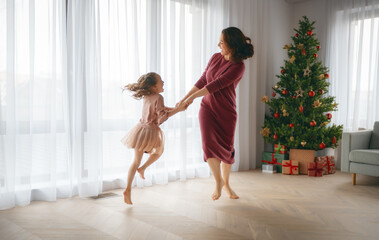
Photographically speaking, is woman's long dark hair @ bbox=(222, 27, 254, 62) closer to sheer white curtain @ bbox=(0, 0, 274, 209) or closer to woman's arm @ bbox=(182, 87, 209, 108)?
woman's arm @ bbox=(182, 87, 209, 108)

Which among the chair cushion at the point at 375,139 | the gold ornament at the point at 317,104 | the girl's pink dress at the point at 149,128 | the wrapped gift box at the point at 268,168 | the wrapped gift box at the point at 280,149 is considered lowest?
the wrapped gift box at the point at 268,168

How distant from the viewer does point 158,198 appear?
316cm

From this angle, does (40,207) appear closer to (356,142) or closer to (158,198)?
(158,198)

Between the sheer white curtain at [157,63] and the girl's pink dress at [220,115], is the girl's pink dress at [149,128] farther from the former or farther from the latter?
the sheer white curtain at [157,63]

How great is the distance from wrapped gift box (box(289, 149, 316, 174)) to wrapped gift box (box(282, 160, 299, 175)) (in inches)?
4.1

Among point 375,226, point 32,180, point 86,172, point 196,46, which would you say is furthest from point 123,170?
point 375,226

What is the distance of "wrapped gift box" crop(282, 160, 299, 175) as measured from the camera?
4441 millimetres

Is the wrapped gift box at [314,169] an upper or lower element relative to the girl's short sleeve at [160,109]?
lower

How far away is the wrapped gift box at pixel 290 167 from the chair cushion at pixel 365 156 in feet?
2.48

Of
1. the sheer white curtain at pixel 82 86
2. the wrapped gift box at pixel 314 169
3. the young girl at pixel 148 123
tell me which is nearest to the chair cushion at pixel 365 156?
the wrapped gift box at pixel 314 169

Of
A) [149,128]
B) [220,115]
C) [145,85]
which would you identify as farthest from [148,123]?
[220,115]

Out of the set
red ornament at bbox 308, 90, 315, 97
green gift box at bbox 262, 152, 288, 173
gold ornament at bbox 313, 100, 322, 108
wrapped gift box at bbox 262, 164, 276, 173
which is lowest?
wrapped gift box at bbox 262, 164, 276, 173

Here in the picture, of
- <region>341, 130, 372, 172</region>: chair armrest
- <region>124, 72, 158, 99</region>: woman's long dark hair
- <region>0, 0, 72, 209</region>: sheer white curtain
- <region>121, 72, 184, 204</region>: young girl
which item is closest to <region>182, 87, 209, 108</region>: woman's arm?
<region>121, 72, 184, 204</region>: young girl

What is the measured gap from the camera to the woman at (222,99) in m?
2.91
